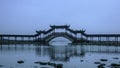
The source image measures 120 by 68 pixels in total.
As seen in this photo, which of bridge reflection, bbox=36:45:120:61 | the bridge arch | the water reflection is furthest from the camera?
the bridge arch

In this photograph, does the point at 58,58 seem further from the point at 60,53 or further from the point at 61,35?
the point at 61,35

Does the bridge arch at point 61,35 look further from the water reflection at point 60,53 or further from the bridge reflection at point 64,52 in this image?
the water reflection at point 60,53

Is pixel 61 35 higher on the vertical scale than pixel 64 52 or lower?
higher

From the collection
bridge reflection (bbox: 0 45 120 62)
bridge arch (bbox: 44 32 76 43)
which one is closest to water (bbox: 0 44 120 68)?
bridge reflection (bbox: 0 45 120 62)

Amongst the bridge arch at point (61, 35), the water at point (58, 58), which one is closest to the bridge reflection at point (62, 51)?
the water at point (58, 58)

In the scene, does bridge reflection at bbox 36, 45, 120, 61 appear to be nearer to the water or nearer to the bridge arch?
the water

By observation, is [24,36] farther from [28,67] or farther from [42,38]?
[28,67]

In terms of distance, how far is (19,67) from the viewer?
25203mm

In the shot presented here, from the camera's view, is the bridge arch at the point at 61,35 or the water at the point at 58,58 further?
the bridge arch at the point at 61,35

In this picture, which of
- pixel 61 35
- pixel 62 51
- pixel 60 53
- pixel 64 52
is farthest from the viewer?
pixel 61 35

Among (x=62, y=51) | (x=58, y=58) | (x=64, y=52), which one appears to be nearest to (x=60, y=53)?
(x=64, y=52)

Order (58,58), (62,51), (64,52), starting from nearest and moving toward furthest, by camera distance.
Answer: (58,58) → (64,52) → (62,51)

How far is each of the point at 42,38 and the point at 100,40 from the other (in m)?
19.3

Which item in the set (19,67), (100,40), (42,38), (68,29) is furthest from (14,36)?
(19,67)
